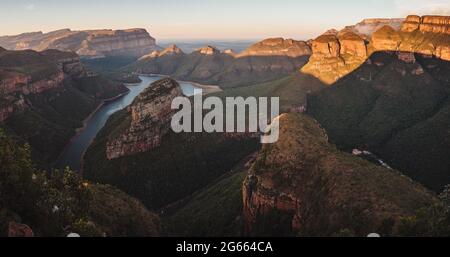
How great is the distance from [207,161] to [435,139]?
82.6 m

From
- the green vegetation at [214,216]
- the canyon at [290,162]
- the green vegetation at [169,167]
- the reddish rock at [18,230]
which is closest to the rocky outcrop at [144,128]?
the canyon at [290,162]

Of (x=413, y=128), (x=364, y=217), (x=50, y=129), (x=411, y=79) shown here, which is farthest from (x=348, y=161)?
(x=50, y=129)

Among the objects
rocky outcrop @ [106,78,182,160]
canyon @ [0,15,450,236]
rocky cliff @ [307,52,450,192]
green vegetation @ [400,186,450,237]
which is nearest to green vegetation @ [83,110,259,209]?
canyon @ [0,15,450,236]

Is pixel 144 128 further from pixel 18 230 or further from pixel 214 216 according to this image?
pixel 18 230

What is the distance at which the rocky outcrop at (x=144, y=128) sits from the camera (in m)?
150

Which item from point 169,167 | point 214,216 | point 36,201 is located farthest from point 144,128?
point 36,201

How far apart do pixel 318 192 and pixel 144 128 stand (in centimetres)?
9105

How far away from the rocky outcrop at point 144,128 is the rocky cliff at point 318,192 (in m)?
67.5

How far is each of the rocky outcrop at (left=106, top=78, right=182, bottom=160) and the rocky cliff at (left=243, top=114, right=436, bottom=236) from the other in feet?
222

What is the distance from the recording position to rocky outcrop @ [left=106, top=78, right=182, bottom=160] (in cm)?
15025

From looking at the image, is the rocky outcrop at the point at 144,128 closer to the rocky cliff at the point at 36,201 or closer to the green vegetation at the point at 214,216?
the green vegetation at the point at 214,216

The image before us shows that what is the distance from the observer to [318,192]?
7494cm

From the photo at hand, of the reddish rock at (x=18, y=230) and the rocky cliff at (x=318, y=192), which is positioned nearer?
the reddish rock at (x=18, y=230)
